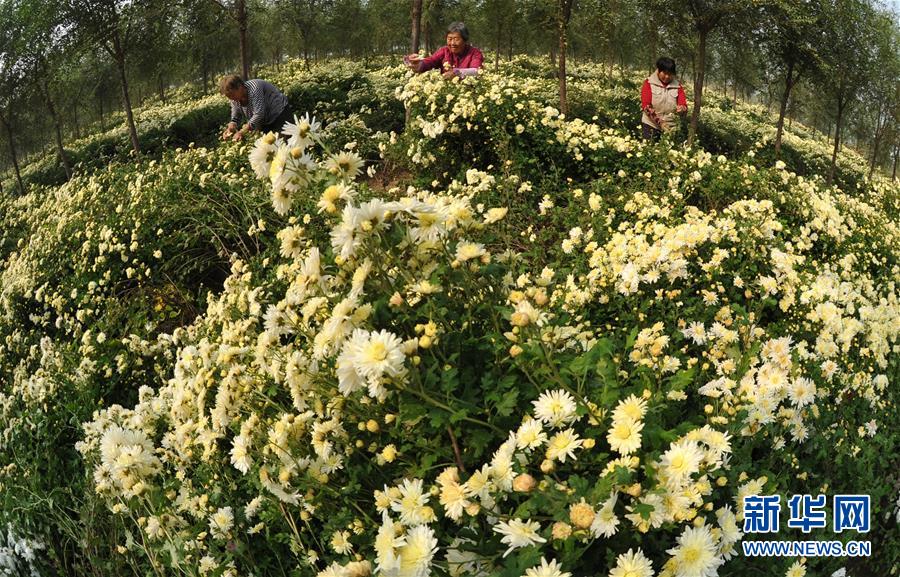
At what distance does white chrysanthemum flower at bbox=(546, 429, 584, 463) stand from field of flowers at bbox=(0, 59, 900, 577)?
0.04 ft

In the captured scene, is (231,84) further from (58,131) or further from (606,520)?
(58,131)

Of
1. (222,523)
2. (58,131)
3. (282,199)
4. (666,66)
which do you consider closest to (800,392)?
(282,199)

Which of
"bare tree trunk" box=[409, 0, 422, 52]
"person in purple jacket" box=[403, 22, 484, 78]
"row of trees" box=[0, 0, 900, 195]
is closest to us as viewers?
"person in purple jacket" box=[403, 22, 484, 78]

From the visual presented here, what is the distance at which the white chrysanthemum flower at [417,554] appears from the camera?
139cm

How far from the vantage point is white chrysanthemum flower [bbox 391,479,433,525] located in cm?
150

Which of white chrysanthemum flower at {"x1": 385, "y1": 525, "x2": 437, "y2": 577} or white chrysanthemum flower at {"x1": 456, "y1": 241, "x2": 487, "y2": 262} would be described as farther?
white chrysanthemum flower at {"x1": 456, "y1": 241, "x2": 487, "y2": 262}

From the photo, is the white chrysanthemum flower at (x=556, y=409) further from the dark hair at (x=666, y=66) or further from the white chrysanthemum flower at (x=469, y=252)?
the dark hair at (x=666, y=66)

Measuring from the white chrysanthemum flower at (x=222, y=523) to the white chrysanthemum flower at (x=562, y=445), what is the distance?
128cm

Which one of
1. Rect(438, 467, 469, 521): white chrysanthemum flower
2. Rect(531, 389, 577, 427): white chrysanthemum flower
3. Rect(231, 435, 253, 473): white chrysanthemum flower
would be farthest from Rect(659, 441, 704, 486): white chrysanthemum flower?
Rect(231, 435, 253, 473): white chrysanthemum flower

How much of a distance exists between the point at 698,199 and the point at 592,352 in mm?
4211

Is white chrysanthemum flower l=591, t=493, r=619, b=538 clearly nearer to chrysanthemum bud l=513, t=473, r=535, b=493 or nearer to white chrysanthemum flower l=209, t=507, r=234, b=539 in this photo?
chrysanthemum bud l=513, t=473, r=535, b=493

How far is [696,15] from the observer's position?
1534 cm

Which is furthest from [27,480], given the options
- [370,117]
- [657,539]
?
[370,117]

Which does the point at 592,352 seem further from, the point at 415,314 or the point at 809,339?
the point at 809,339
